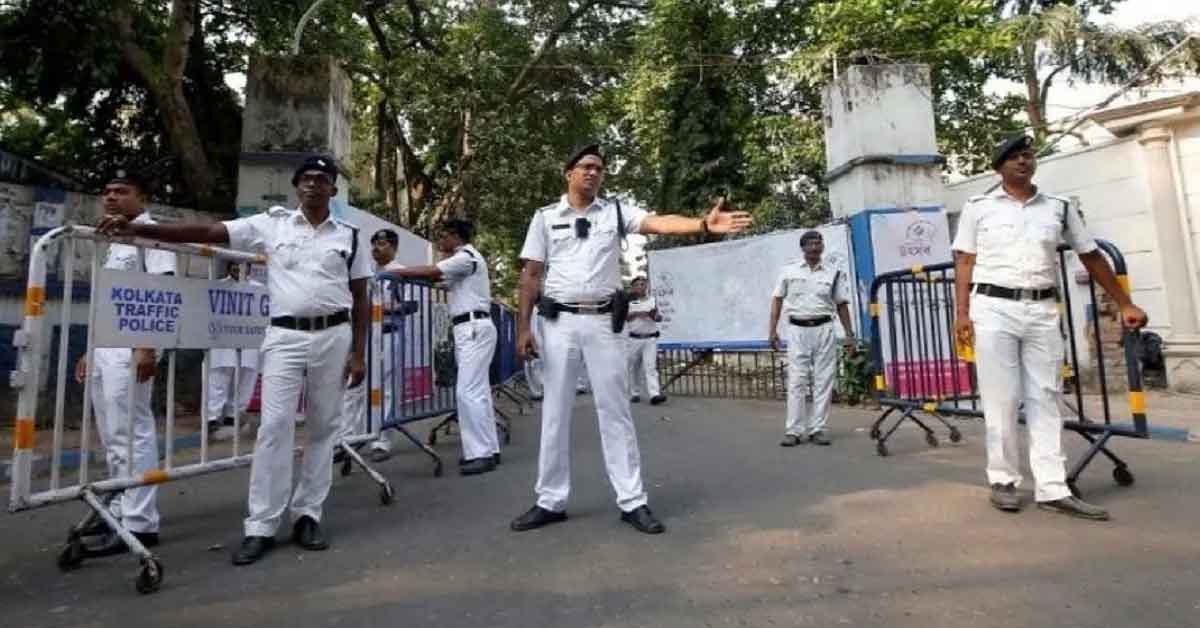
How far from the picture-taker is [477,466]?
5.13m

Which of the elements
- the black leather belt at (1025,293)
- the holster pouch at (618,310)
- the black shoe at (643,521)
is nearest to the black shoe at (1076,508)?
the black leather belt at (1025,293)

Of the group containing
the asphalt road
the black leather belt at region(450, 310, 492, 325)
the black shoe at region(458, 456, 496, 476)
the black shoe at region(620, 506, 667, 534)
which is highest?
the black leather belt at region(450, 310, 492, 325)

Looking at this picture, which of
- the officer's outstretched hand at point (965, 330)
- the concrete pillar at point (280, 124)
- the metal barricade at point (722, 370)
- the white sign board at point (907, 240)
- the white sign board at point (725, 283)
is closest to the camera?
the officer's outstretched hand at point (965, 330)

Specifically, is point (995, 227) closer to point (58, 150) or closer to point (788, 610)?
point (788, 610)

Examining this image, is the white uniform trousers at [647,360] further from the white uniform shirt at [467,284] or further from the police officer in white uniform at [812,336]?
the white uniform shirt at [467,284]

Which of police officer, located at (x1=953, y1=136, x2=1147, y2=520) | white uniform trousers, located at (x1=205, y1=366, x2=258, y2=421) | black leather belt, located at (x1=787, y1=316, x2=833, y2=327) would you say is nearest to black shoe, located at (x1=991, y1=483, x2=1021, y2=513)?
police officer, located at (x1=953, y1=136, x2=1147, y2=520)

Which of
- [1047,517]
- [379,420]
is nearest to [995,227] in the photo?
[1047,517]

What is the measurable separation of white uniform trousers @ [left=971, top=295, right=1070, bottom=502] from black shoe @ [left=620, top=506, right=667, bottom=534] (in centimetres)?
175

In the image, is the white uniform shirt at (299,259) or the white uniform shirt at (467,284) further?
the white uniform shirt at (467,284)

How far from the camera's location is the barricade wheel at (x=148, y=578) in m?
2.80

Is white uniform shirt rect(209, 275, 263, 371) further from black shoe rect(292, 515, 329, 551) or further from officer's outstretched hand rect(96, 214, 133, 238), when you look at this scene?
black shoe rect(292, 515, 329, 551)

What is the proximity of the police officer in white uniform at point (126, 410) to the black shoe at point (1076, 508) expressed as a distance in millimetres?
4360

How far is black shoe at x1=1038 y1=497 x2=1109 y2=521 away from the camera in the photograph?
343 centimetres

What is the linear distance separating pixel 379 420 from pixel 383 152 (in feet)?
50.2
